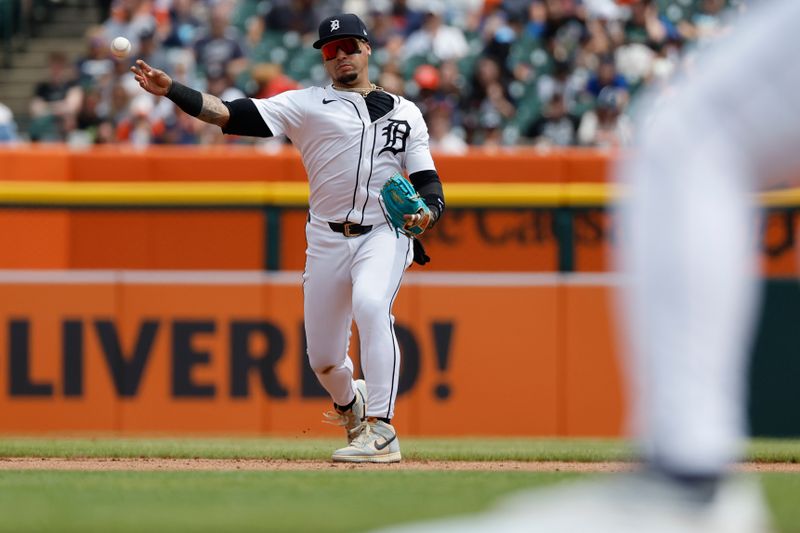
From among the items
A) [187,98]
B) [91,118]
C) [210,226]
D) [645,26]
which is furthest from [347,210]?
[645,26]

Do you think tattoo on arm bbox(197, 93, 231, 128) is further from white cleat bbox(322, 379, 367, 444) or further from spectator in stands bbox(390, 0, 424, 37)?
spectator in stands bbox(390, 0, 424, 37)

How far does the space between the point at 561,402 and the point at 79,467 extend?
4240mm

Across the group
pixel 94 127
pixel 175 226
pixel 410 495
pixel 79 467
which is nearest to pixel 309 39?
pixel 94 127

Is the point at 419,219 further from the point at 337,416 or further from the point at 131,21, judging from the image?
the point at 131,21

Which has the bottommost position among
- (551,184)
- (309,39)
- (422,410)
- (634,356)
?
(422,410)

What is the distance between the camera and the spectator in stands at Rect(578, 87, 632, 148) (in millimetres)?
12094

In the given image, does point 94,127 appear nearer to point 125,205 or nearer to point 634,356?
point 125,205

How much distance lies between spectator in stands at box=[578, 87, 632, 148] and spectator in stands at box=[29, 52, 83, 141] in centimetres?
462

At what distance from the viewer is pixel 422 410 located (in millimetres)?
9719

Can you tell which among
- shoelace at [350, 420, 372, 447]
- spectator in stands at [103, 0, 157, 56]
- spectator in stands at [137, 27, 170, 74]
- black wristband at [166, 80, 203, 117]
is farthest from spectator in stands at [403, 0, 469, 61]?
shoelace at [350, 420, 372, 447]

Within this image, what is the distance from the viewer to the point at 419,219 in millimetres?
6422

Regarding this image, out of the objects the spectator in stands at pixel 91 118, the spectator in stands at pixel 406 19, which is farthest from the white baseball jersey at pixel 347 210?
the spectator in stands at pixel 406 19

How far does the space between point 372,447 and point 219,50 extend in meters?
7.77

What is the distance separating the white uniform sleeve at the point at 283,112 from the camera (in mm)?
6570
